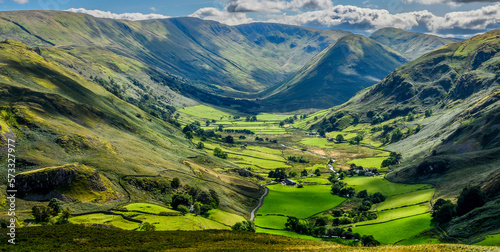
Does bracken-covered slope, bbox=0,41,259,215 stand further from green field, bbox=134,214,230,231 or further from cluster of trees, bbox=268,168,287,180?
cluster of trees, bbox=268,168,287,180

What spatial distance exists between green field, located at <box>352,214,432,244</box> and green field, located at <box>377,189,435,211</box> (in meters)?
22.4

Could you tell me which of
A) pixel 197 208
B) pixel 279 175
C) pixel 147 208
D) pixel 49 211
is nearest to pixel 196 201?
pixel 197 208

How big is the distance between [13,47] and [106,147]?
12354cm

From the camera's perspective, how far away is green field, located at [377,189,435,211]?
12556 cm

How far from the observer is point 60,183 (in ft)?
306

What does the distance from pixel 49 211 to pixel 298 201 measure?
100272 mm

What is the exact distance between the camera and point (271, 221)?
396 feet

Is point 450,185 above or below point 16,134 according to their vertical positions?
above

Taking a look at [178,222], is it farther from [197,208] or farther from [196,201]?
[196,201]

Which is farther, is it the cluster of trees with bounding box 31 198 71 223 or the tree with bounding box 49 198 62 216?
the tree with bounding box 49 198 62 216

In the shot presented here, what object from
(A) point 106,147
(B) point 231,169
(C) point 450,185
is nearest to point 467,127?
(C) point 450,185

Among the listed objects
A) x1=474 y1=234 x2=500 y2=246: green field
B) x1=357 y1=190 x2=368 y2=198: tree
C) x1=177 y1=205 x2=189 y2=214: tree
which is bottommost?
x1=177 y1=205 x2=189 y2=214: tree

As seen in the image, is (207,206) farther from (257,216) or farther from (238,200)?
(238,200)

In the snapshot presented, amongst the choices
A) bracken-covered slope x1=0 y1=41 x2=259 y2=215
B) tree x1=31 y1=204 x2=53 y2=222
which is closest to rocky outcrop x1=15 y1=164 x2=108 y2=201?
bracken-covered slope x1=0 y1=41 x2=259 y2=215
